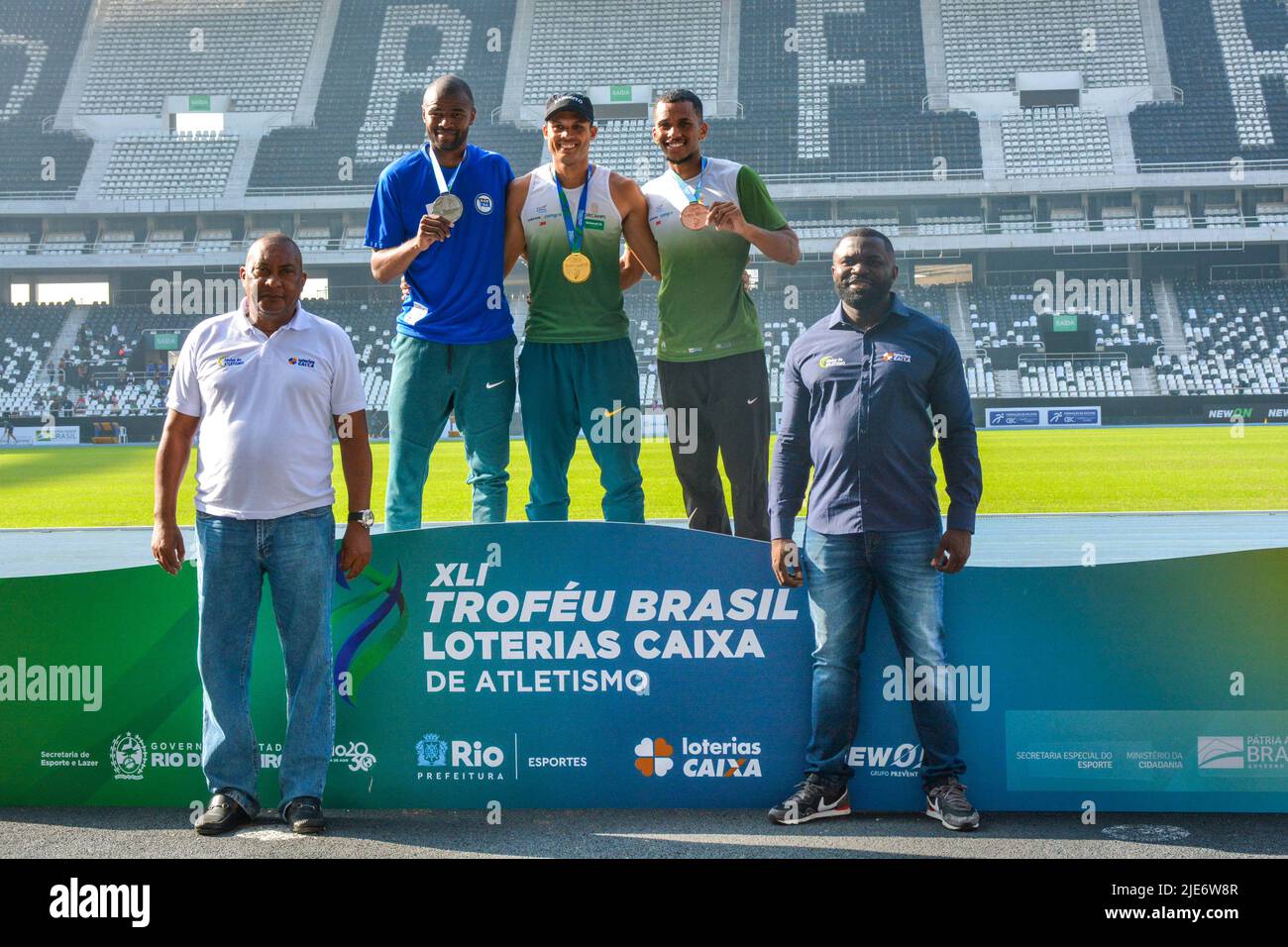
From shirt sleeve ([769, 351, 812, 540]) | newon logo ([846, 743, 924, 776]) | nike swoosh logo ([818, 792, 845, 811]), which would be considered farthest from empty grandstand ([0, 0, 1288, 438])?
nike swoosh logo ([818, 792, 845, 811])

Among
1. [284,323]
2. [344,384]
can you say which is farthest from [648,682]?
[284,323]

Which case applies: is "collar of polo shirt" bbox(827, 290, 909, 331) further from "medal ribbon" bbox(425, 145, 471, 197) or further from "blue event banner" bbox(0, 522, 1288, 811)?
"medal ribbon" bbox(425, 145, 471, 197)

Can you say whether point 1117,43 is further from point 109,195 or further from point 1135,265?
point 109,195

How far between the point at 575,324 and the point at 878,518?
1546 mm

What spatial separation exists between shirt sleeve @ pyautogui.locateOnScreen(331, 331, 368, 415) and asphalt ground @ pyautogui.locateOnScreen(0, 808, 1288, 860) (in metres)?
1.40

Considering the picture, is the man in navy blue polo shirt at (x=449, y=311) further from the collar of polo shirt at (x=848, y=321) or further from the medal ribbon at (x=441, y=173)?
the collar of polo shirt at (x=848, y=321)

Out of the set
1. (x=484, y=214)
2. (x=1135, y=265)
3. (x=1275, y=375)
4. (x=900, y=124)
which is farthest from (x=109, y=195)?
(x=484, y=214)

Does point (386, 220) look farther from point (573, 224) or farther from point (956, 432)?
point (956, 432)

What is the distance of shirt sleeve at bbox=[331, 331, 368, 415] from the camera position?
12.7 ft

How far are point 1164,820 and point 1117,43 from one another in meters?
43.7

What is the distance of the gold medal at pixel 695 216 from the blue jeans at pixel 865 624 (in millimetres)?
1364

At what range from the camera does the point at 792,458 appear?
396cm

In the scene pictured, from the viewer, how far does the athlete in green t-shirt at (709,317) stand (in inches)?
185

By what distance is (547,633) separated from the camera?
3.97 metres
